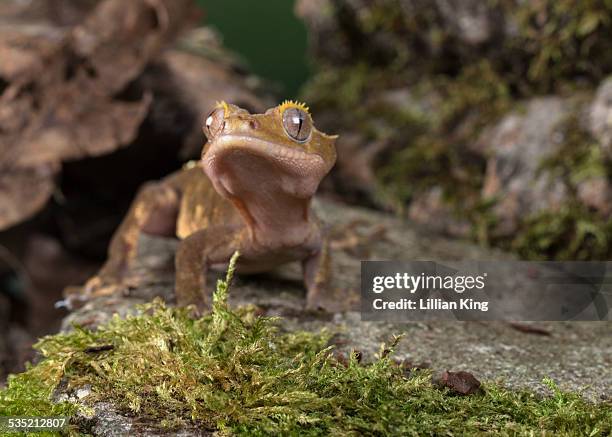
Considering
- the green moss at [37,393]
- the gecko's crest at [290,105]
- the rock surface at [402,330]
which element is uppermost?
the gecko's crest at [290,105]

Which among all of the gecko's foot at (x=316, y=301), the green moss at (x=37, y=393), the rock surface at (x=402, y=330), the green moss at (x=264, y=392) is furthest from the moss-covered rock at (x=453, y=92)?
the green moss at (x=37, y=393)

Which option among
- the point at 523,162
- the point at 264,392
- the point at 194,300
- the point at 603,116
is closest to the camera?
the point at 264,392

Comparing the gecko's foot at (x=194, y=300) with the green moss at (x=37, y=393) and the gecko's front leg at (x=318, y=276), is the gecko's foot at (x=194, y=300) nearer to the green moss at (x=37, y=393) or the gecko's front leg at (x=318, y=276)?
the gecko's front leg at (x=318, y=276)

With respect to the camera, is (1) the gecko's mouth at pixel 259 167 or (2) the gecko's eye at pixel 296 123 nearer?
(1) the gecko's mouth at pixel 259 167

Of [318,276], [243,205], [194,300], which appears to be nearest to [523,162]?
[318,276]

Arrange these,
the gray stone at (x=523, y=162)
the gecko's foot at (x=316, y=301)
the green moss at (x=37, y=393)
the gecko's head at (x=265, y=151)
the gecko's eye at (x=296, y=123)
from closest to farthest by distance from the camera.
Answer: the green moss at (x=37, y=393) → the gecko's head at (x=265, y=151) → the gecko's eye at (x=296, y=123) → the gecko's foot at (x=316, y=301) → the gray stone at (x=523, y=162)

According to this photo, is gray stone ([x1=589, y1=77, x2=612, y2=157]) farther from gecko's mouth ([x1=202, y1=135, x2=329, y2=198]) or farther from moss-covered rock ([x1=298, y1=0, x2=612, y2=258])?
gecko's mouth ([x1=202, y1=135, x2=329, y2=198])

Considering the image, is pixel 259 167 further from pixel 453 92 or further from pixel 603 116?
pixel 453 92

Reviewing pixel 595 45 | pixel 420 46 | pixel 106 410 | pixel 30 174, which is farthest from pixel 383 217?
pixel 106 410

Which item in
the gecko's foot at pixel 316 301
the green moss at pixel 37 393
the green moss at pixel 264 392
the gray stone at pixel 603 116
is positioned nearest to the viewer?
the green moss at pixel 264 392
